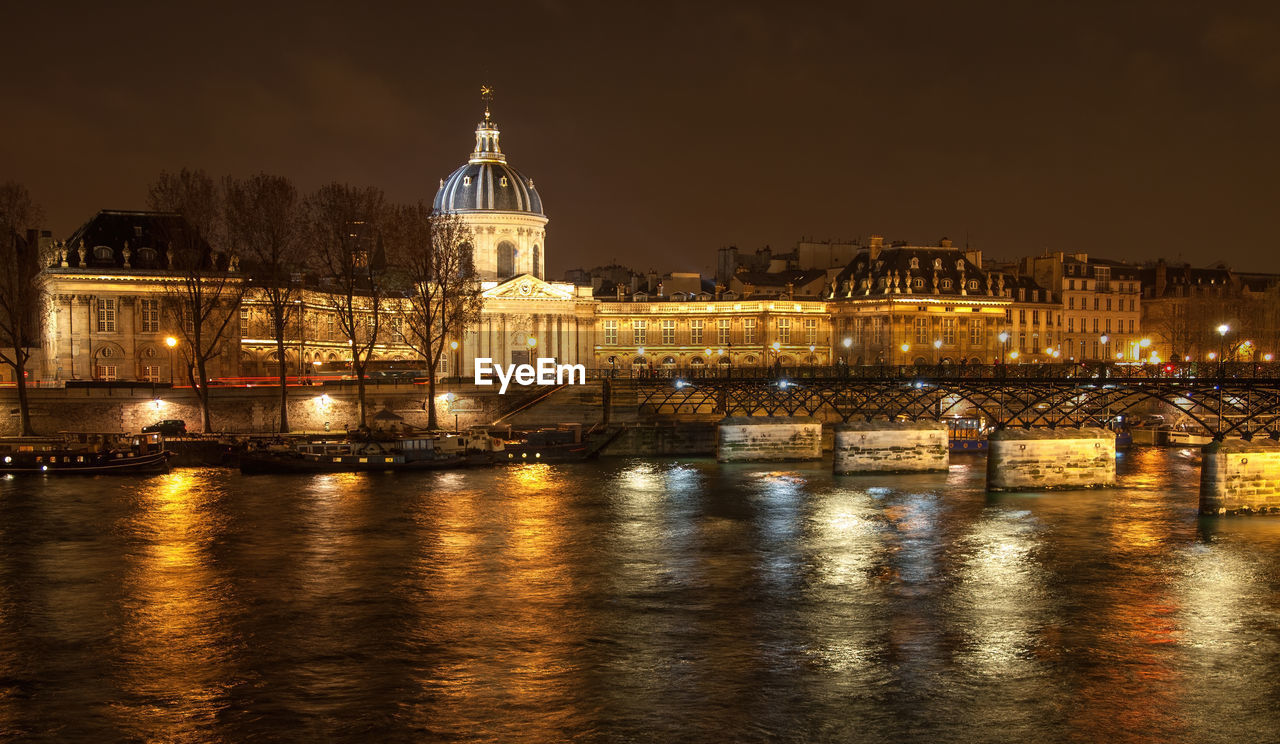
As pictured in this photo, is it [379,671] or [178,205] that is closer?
[379,671]

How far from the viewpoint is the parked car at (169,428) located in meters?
72.6

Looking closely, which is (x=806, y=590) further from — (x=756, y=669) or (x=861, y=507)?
(x=861, y=507)

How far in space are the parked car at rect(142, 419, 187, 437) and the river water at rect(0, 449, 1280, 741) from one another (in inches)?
627

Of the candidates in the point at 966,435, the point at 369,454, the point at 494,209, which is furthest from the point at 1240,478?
the point at 494,209

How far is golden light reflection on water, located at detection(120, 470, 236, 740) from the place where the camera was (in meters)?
27.2

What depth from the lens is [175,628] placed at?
3353 centimetres

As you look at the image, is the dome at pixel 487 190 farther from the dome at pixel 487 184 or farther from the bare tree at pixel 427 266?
the bare tree at pixel 427 266

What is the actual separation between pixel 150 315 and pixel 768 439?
47.2 metres

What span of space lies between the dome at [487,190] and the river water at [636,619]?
74836 mm

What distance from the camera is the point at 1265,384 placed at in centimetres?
5878

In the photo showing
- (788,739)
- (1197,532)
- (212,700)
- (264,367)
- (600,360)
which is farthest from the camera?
(600,360)

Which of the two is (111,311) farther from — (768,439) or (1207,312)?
(1207,312)

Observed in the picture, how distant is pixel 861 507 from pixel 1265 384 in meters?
21.9

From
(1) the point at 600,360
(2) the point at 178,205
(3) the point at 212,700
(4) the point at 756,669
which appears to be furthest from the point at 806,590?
(1) the point at 600,360
